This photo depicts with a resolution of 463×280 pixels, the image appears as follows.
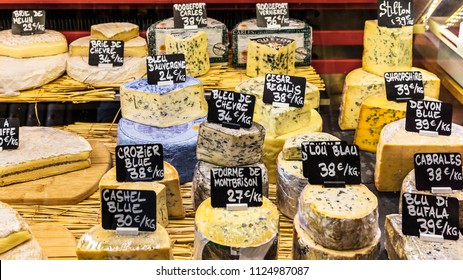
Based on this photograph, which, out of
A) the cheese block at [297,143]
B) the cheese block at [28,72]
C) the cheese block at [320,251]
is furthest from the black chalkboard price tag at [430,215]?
the cheese block at [28,72]

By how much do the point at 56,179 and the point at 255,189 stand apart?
3.60 ft

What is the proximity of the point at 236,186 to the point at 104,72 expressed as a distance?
1.51 meters

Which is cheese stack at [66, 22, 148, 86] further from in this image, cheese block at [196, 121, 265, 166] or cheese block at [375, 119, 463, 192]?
cheese block at [375, 119, 463, 192]

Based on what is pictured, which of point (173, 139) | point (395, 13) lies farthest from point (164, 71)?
point (395, 13)

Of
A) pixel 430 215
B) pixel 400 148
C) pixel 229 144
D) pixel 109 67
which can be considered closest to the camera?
pixel 430 215

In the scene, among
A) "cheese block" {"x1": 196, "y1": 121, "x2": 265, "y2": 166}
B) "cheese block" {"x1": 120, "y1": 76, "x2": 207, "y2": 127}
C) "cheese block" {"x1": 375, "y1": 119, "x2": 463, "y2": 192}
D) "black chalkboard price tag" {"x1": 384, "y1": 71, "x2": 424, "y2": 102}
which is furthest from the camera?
"black chalkboard price tag" {"x1": 384, "y1": 71, "x2": 424, "y2": 102}

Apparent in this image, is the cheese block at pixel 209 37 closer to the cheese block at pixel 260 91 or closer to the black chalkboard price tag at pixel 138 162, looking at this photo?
the cheese block at pixel 260 91

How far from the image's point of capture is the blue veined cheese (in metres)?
3.27

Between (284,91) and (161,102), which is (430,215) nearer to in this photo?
(284,91)

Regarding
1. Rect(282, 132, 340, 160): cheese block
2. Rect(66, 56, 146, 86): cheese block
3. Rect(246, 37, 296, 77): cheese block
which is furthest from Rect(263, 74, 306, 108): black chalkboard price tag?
Rect(66, 56, 146, 86): cheese block

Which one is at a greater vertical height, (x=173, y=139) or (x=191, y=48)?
(x=191, y=48)

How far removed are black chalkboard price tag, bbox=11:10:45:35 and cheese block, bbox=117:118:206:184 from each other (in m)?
1.04

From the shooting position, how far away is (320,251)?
6.94ft

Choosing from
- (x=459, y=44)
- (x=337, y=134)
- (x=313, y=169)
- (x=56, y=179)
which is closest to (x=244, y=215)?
(x=313, y=169)
